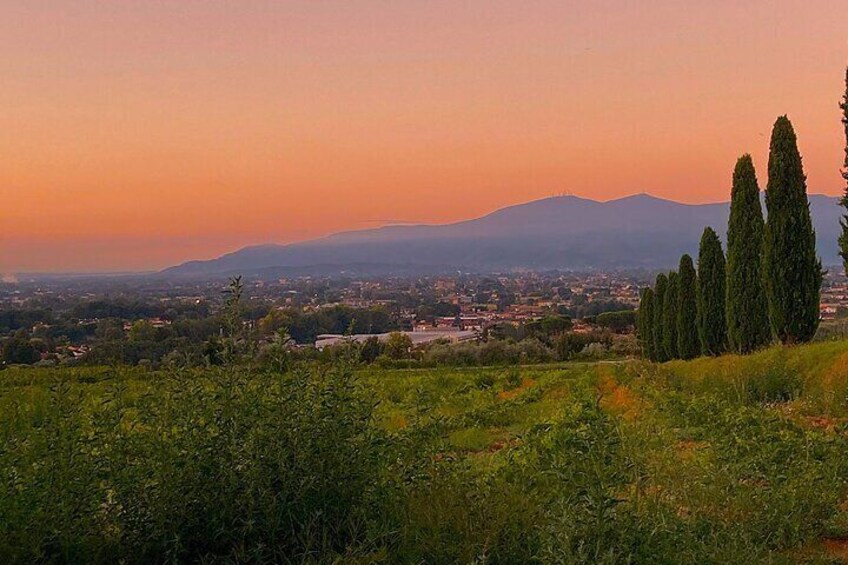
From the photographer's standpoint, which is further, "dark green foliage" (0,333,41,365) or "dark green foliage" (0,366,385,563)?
"dark green foliage" (0,333,41,365)

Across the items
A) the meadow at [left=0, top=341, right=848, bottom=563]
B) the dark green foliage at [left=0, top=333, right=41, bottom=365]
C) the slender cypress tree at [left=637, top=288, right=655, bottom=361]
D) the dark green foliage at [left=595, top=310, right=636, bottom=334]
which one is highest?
the dark green foliage at [left=0, top=333, right=41, bottom=365]

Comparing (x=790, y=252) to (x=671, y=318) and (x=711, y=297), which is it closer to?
(x=711, y=297)

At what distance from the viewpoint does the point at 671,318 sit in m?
29.0

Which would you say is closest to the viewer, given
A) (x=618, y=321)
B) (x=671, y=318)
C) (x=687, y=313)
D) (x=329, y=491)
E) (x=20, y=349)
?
(x=329, y=491)

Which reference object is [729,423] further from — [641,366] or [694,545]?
[641,366]

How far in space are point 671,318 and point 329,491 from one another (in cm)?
2746

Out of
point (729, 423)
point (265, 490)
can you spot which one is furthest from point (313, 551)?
point (729, 423)

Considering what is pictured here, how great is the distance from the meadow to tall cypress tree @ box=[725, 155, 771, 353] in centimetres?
1682

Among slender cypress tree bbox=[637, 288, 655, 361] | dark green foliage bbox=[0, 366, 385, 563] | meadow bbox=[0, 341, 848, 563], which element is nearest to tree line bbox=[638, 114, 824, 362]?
slender cypress tree bbox=[637, 288, 655, 361]

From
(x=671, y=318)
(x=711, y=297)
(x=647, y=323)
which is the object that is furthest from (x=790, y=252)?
(x=647, y=323)

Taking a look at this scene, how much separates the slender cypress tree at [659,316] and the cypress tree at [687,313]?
277 cm

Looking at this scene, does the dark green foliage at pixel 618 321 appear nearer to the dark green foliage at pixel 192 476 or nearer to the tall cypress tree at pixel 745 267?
the tall cypress tree at pixel 745 267

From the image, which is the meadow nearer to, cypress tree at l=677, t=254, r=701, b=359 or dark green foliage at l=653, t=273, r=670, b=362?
cypress tree at l=677, t=254, r=701, b=359

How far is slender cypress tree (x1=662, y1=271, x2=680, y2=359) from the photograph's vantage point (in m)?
28.8
